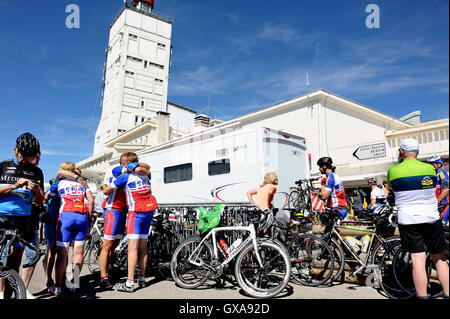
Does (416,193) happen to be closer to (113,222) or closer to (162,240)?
(113,222)

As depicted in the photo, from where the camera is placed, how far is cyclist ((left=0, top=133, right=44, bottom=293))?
3082mm

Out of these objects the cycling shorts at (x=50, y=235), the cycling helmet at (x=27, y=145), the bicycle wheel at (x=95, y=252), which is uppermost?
the cycling helmet at (x=27, y=145)

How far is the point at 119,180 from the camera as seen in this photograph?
13.8 feet

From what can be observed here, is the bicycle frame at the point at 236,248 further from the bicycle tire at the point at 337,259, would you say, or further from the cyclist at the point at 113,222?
the bicycle tire at the point at 337,259

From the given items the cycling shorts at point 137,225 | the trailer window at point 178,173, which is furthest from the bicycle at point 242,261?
the trailer window at point 178,173

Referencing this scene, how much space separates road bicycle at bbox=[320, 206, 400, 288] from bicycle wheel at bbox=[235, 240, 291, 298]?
895 millimetres

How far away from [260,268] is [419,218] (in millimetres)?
1899

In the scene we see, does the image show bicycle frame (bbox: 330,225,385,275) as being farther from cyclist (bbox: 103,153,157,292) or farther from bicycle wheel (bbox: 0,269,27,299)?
bicycle wheel (bbox: 0,269,27,299)

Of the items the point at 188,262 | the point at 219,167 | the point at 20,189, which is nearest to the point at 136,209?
the point at 188,262

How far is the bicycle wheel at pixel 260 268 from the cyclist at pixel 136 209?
4.84 feet

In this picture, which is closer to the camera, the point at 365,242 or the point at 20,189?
the point at 20,189

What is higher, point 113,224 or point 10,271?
point 113,224

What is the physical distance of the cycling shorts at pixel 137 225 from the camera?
4.14m

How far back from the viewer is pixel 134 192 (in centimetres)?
421
